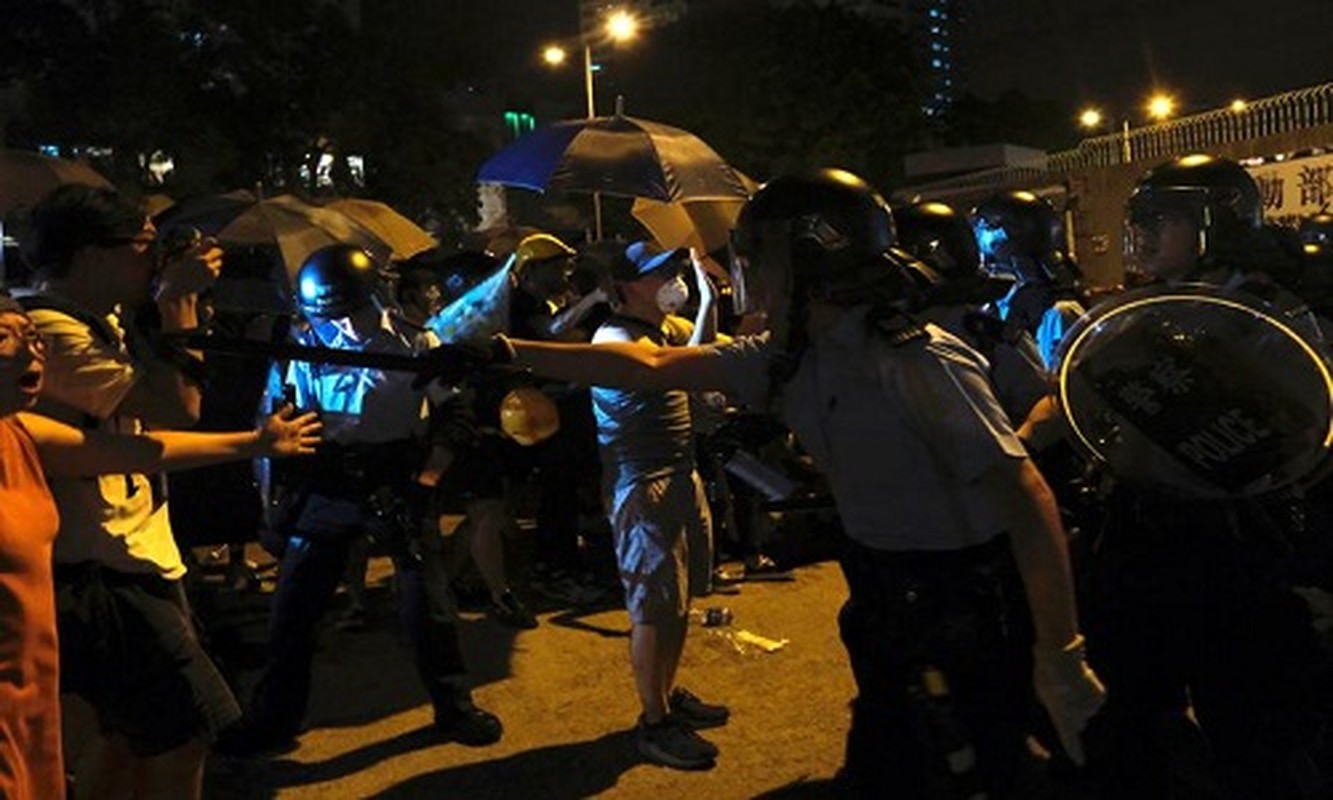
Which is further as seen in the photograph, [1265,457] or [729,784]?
[729,784]

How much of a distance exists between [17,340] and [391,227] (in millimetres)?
8786

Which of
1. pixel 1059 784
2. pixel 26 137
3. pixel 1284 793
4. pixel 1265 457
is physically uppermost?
pixel 26 137

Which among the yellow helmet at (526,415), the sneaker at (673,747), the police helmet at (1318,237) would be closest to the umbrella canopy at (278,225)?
the yellow helmet at (526,415)

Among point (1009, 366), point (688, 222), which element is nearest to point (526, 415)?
point (1009, 366)

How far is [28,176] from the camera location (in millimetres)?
8305

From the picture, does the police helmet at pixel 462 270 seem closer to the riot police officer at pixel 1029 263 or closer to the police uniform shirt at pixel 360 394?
the police uniform shirt at pixel 360 394

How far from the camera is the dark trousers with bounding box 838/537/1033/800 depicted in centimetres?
262

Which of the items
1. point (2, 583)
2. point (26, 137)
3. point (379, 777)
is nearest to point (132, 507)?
point (2, 583)

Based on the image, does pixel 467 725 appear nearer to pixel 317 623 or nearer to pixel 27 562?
pixel 317 623

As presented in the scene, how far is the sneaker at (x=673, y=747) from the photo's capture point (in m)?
4.67

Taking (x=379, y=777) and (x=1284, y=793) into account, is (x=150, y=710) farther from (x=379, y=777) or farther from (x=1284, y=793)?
(x=1284, y=793)

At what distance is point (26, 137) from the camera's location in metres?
21.9

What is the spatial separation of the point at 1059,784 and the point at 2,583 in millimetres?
3473

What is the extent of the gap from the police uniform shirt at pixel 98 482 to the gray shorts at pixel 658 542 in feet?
5.95
